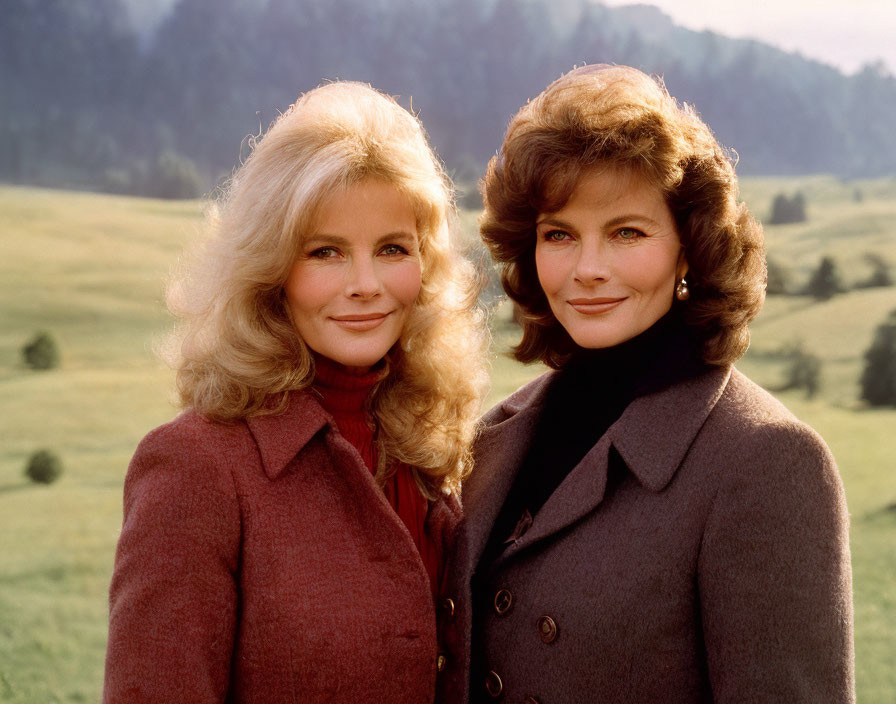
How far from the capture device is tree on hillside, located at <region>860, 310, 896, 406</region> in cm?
672

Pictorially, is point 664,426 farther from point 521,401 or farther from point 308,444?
point 308,444

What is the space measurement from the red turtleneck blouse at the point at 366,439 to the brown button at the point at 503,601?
20 cm

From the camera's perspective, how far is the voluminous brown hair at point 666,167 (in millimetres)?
1852

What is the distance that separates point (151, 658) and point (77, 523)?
4.85 meters

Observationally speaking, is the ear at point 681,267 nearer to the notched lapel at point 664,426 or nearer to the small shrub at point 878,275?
the notched lapel at point 664,426

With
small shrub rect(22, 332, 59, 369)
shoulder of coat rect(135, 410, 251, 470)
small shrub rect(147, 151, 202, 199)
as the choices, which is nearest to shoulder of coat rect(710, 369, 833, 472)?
shoulder of coat rect(135, 410, 251, 470)

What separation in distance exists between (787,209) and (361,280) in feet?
21.6

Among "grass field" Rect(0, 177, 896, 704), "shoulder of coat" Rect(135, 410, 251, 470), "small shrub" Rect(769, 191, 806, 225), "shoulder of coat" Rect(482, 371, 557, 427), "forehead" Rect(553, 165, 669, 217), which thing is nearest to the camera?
"shoulder of coat" Rect(135, 410, 251, 470)

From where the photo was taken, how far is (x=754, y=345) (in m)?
7.15

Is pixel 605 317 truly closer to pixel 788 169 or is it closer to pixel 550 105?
pixel 550 105

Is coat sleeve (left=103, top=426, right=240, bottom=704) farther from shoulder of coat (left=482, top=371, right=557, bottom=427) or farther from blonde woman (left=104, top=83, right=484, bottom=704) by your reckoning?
shoulder of coat (left=482, top=371, right=557, bottom=427)

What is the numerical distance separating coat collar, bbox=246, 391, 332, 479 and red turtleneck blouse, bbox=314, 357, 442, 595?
0.30 feet

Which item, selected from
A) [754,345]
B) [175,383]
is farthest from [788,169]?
[175,383]

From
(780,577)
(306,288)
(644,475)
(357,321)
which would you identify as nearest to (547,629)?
(644,475)
